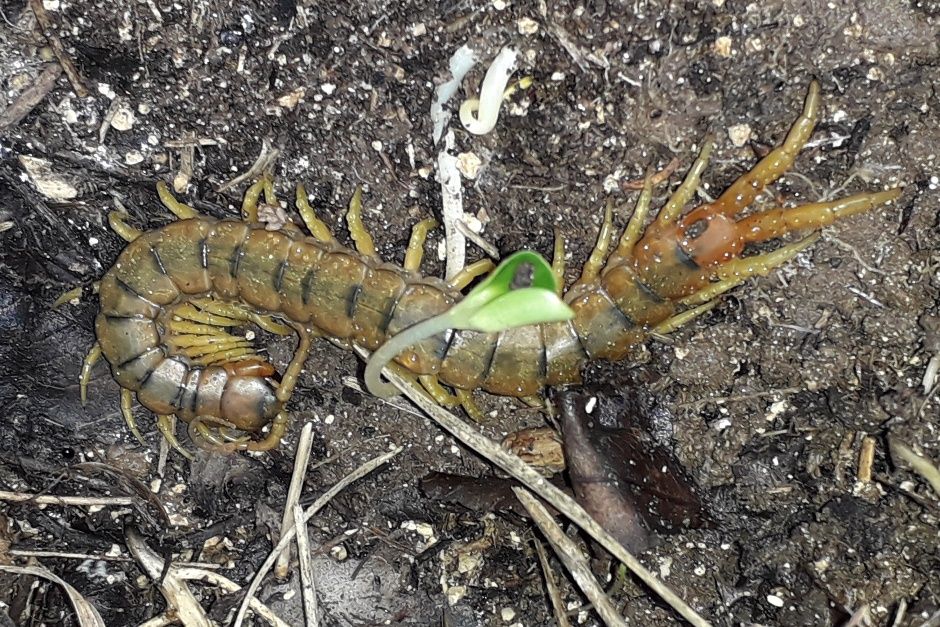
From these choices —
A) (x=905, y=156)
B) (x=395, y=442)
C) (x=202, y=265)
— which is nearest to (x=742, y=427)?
(x=905, y=156)

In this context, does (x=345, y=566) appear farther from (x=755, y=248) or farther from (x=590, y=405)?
(x=755, y=248)

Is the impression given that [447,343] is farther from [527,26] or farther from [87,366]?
[87,366]

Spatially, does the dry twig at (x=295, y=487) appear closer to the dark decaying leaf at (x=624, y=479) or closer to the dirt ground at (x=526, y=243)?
the dirt ground at (x=526, y=243)

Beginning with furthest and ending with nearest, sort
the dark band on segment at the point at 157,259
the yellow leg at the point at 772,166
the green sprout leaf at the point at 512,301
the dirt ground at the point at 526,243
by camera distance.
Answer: the dark band on segment at the point at 157,259 → the dirt ground at the point at 526,243 → the yellow leg at the point at 772,166 → the green sprout leaf at the point at 512,301

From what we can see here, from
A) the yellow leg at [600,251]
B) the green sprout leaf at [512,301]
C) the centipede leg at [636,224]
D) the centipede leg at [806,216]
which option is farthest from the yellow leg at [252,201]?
the centipede leg at [806,216]

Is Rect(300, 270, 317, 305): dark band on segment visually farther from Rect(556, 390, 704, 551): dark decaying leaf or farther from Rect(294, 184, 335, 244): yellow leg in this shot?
Rect(556, 390, 704, 551): dark decaying leaf

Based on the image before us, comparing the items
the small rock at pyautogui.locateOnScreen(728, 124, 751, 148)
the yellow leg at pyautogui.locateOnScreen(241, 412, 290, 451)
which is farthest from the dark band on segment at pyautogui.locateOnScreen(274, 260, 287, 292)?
the small rock at pyautogui.locateOnScreen(728, 124, 751, 148)
